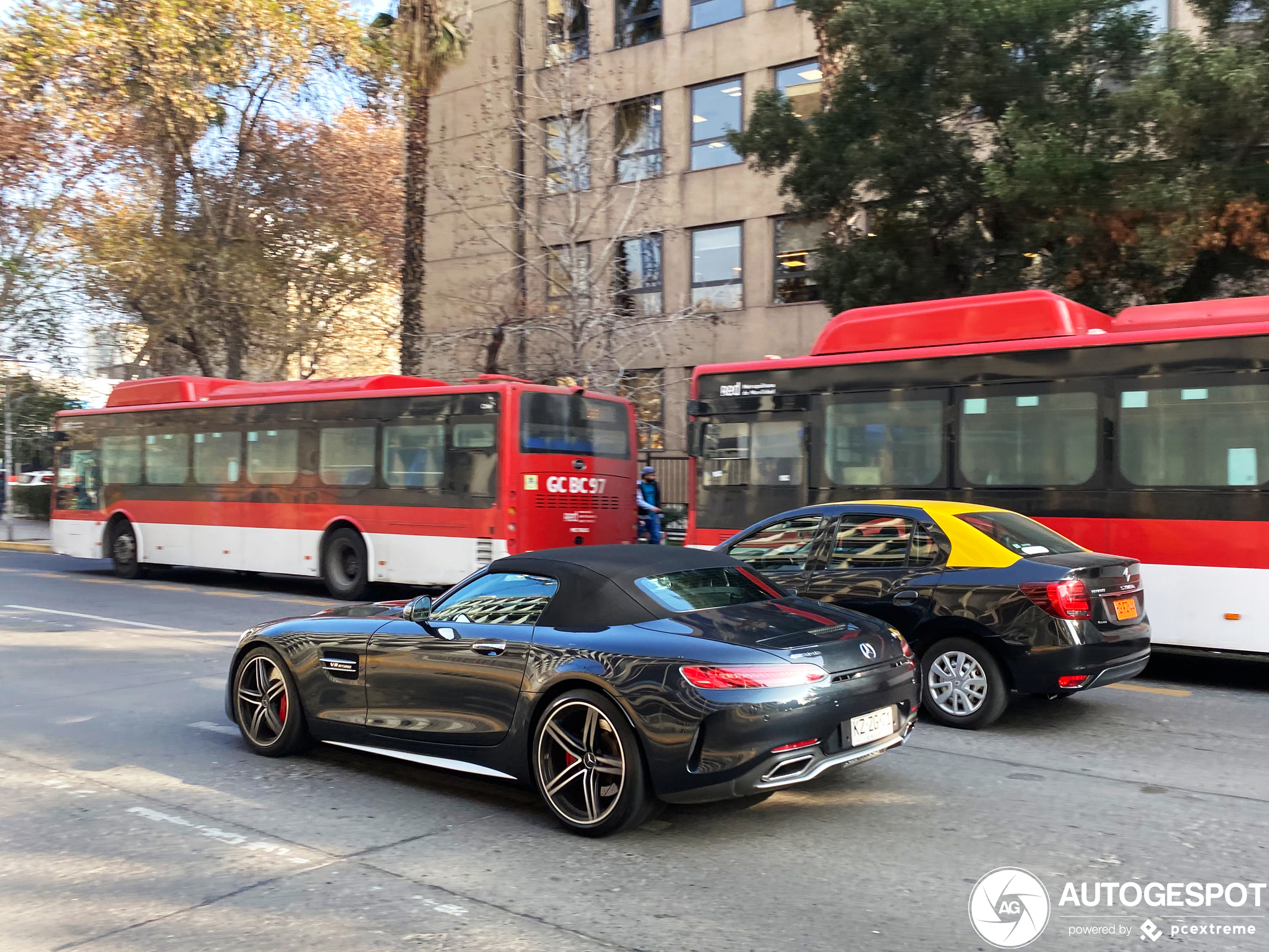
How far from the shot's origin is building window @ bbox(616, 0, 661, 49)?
2739 centimetres

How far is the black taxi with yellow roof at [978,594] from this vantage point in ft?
23.8

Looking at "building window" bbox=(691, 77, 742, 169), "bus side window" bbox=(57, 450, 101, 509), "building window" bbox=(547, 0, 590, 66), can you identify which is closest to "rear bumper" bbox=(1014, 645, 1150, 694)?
"bus side window" bbox=(57, 450, 101, 509)

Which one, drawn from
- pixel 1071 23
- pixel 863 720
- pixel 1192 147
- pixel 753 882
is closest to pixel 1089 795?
pixel 863 720

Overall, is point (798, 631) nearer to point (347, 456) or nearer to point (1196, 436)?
point (1196, 436)

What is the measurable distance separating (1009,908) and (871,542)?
4.11 m

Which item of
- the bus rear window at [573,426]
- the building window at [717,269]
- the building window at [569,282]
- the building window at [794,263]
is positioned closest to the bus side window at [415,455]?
the bus rear window at [573,426]

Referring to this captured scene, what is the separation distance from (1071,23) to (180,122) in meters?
19.5

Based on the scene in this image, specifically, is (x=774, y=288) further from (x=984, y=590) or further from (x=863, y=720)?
(x=863, y=720)

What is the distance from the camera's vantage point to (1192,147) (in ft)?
44.2

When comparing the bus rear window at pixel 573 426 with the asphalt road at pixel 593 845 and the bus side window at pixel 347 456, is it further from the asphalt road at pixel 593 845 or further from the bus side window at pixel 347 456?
the asphalt road at pixel 593 845

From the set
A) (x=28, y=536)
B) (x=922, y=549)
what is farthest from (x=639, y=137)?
(x=922, y=549)

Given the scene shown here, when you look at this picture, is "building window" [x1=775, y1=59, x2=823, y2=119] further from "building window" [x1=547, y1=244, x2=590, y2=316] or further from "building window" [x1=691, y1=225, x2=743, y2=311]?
"building window" [x1=547, y1=244, x2=590, y2=316]

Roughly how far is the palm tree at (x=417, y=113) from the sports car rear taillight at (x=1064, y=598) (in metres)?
18.1

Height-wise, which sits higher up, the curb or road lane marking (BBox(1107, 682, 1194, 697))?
the curb
